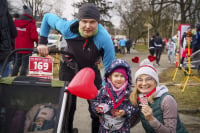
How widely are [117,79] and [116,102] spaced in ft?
0.77

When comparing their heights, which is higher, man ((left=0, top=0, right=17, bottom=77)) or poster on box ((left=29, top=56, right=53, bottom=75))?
man ((left=0, top=0, right=17, bottom=77))

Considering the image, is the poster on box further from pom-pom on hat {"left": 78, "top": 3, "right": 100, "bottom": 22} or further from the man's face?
pom-pom on hat {"left": 78, "top": 3, "right": 100, "bottom": 22}

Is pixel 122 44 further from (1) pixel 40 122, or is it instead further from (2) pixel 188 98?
(1) pixel 40 122

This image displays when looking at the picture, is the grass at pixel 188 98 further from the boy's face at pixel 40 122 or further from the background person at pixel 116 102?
the boy's face at pixel 40 122

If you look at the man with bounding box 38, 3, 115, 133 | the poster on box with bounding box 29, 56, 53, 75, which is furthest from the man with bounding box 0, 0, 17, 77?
the man with bounding box 38, 3, 115, 133

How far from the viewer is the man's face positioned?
2488 mm

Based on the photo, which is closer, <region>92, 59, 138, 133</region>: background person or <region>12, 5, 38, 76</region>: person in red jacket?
<region>92, 59, 138, 133</region>: background person

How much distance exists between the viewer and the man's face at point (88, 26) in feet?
8.16

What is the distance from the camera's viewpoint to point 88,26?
8.12 ft

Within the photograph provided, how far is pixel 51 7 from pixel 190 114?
28986mm

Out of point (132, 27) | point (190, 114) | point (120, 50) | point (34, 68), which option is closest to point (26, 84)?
point (34, 68)

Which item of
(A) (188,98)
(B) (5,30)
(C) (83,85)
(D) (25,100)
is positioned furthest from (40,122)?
(A) (188,98)

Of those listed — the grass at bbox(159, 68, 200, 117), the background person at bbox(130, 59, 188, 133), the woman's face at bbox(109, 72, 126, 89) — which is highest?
the woman's face at bbox(109, 72, 126, 89)

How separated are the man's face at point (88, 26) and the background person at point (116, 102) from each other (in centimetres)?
42
